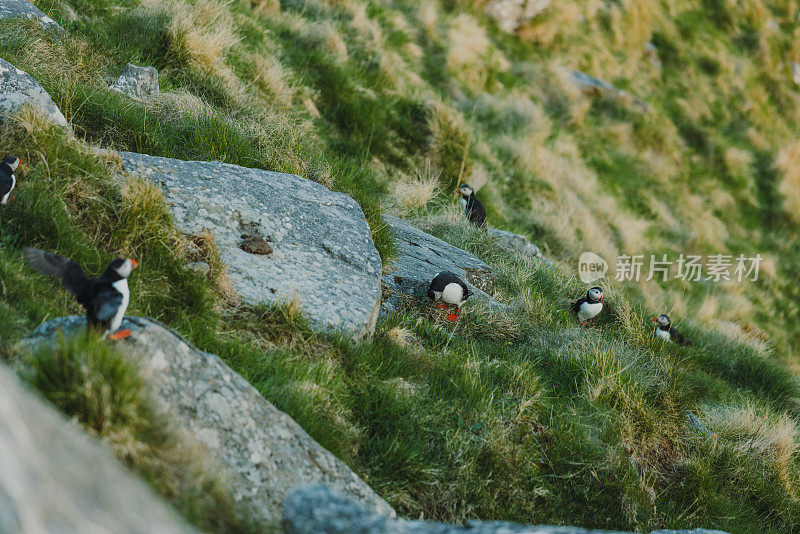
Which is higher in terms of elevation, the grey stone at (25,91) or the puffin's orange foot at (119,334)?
the grey stone at (25,91)

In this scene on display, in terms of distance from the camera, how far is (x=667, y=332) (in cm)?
680

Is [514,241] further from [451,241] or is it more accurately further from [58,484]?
[58,484]

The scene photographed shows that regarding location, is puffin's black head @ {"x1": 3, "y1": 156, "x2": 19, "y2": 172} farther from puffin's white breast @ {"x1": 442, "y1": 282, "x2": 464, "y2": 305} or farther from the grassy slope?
puffin's white breast @ {"x1": 442, "y1": 282, "x2": 464, "y2": 305}

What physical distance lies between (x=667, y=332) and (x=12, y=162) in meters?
6.41

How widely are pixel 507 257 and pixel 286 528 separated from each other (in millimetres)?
5489

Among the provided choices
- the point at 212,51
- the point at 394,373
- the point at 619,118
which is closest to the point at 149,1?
the point at 212,51

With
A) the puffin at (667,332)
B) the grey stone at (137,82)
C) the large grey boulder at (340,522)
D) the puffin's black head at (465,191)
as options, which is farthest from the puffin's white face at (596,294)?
the grey stone at (137,82)

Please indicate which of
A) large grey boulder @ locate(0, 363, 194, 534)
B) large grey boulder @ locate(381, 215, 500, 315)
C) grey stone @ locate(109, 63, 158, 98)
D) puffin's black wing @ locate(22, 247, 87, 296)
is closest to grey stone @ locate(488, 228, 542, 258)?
large grey boulder @ locate(381, 215, 500, 315)

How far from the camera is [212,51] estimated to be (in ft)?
23.9

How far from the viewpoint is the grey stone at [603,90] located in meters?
14.8

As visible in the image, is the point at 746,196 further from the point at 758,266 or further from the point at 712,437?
the point at 712,437

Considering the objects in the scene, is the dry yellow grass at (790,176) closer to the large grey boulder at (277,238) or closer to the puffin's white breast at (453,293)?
the puffin's white breast at (453,293)

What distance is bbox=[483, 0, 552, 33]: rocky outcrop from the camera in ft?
49.7

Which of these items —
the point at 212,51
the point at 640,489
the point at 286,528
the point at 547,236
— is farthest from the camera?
the point at 547,236
